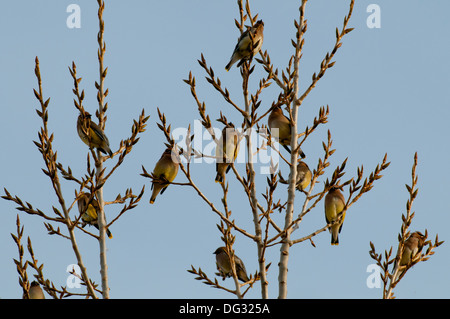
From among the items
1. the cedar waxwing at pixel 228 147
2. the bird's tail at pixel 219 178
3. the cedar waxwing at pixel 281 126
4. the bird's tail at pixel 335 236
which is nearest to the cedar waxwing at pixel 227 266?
the bird's tail at pixel 335 236

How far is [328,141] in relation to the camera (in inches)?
195

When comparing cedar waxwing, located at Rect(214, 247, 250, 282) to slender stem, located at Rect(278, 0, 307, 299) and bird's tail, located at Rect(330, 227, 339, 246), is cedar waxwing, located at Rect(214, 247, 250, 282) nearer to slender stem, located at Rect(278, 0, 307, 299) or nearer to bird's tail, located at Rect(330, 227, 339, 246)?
bird's tail, located at Rect(330, 227, 339, 246)

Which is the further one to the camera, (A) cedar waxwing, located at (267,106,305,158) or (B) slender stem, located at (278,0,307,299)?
(A) cedar waxwing, located at (267,106,305,158)

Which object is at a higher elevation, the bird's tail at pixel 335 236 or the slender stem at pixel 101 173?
the slender stem at pixel 101 173

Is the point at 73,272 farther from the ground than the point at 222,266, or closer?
farther from the ground

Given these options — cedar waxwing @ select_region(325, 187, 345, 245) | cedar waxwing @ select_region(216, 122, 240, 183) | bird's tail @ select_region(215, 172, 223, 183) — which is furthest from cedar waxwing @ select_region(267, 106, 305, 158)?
cedar waxwing @ select_region(216, 122, 240, 183)

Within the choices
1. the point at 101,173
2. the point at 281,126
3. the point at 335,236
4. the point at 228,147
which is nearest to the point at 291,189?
the point at 228,147

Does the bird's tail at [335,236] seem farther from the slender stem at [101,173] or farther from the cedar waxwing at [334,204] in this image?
the slender stem at [101,173]

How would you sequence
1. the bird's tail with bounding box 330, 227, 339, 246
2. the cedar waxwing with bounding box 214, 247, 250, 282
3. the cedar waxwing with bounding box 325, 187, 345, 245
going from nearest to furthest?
the cedar waxwing with bounding box 325, 187, 345, 245, the bird's tail with bounding box 330, 227, 339, 246, the cedar waxwing with bounding box 214, 247, 250, 282

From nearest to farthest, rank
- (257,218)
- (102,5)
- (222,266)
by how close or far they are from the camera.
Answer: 1. (257,218)
2. (102,5)
3. (222,266)

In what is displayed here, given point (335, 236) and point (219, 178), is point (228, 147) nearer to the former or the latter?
point (219, 178)
